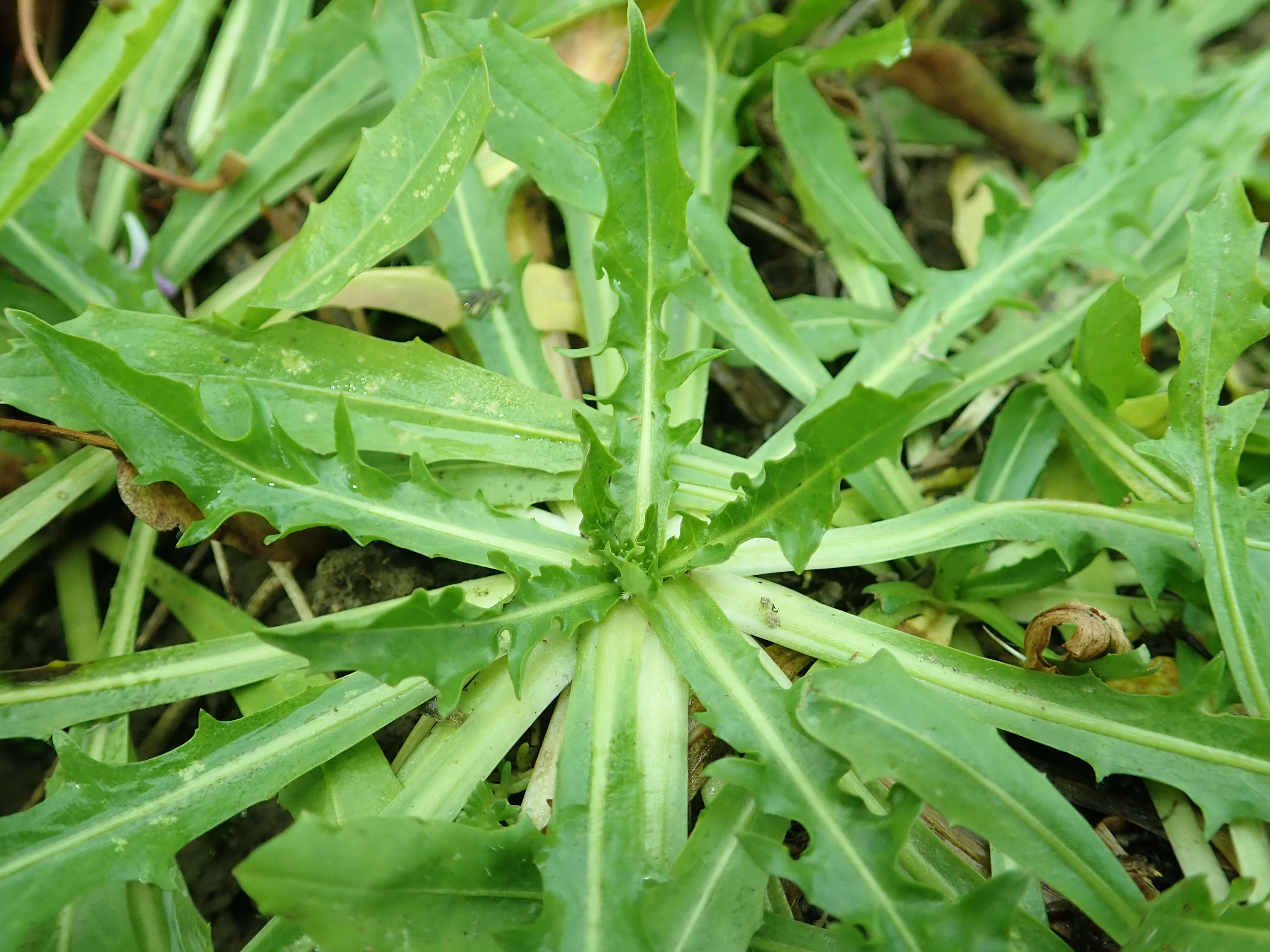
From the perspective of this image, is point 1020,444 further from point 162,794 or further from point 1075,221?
point 162,794

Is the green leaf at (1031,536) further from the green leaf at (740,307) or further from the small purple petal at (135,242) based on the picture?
the small purple petal at (135,242)

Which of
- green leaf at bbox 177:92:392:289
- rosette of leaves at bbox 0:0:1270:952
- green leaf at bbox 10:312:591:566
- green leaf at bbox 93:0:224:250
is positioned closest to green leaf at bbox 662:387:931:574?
rosette of leaves at bbox 0:0:1270:952

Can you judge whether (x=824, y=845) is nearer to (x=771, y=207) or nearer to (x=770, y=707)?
(x=770, y=707)

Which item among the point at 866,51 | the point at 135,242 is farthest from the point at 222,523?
the point at 866,51

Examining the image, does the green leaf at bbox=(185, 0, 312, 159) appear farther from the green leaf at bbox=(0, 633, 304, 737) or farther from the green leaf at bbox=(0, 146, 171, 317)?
the green leaf at bbox=(0, 633, 304, 737)

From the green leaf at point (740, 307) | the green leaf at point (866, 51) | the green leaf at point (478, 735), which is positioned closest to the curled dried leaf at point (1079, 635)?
the green leaf at point (740, 307)

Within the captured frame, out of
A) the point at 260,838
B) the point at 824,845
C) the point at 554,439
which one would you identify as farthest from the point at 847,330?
the point at 260,838
